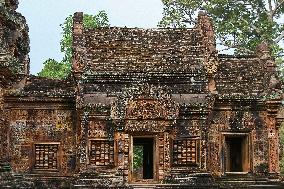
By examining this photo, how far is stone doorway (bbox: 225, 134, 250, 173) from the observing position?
66.2 feet

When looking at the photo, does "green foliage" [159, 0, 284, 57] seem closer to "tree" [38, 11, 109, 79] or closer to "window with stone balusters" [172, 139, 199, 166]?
"tree" [38, 11, 109, 79]

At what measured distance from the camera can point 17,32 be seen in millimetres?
21438

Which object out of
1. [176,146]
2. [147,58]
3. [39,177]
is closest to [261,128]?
[176,146]

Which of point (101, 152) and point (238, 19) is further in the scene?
point (238, 19)

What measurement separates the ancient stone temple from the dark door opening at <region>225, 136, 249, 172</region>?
0.04 m

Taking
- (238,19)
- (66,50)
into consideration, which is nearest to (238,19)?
(238,19)

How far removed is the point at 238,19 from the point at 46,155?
18112 mm

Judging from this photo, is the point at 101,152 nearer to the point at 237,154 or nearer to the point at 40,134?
the point at 40,134

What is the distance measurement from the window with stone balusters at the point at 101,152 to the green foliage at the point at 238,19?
1682 cm

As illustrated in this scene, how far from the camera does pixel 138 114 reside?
18.7m

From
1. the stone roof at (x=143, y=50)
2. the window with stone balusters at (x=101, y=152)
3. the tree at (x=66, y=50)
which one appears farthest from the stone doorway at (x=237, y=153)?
the tree at (x=66, y=50)

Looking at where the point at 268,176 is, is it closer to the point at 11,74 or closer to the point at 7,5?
the point at 11,74

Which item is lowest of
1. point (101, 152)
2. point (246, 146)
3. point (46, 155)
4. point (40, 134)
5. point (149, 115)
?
point (46, 155)

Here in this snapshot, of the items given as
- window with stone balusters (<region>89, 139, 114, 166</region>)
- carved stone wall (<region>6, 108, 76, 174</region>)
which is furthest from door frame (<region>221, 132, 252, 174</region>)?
carved stone wall (<region>6, 108, 76, 174</region>)
